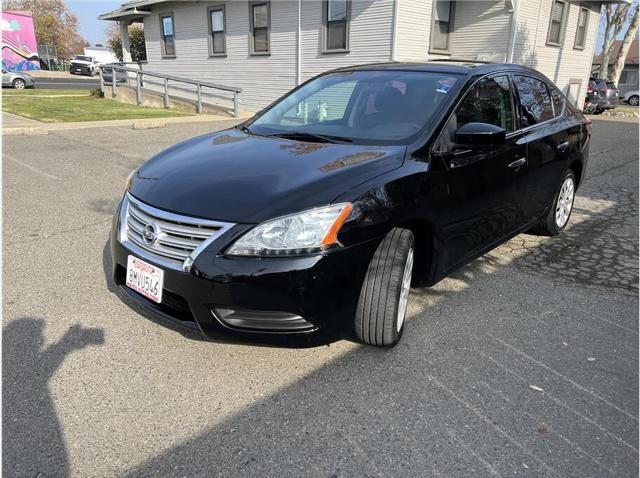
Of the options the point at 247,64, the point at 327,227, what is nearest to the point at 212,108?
the point at 247,64

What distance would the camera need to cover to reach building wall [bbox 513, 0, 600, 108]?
15.5m

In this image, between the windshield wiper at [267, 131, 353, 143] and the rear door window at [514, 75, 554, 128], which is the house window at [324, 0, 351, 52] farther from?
the windshield wiper at [267, 131, 353, 143]

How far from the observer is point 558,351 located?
10.1ft

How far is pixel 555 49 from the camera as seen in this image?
704 inches

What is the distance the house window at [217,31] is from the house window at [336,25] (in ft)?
16.2

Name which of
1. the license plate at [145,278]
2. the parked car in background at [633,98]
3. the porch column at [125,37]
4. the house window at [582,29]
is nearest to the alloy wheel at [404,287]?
the license plate at [145,278]

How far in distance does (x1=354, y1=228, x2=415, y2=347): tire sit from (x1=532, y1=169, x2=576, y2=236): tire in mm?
2654

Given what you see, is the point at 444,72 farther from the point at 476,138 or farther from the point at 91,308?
the point at 91,308

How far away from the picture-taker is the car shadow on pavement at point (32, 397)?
2.12m

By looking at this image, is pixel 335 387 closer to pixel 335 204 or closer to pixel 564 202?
pixel 335 204

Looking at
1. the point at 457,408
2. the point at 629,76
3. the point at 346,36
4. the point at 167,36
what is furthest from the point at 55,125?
the point at 629,76

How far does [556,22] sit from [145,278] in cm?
1941

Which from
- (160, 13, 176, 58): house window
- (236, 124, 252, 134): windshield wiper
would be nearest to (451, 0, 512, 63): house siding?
(160, 13, 176, 58): house window

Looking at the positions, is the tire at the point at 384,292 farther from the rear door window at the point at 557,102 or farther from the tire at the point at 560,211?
the rear door window at the point at 557,102
